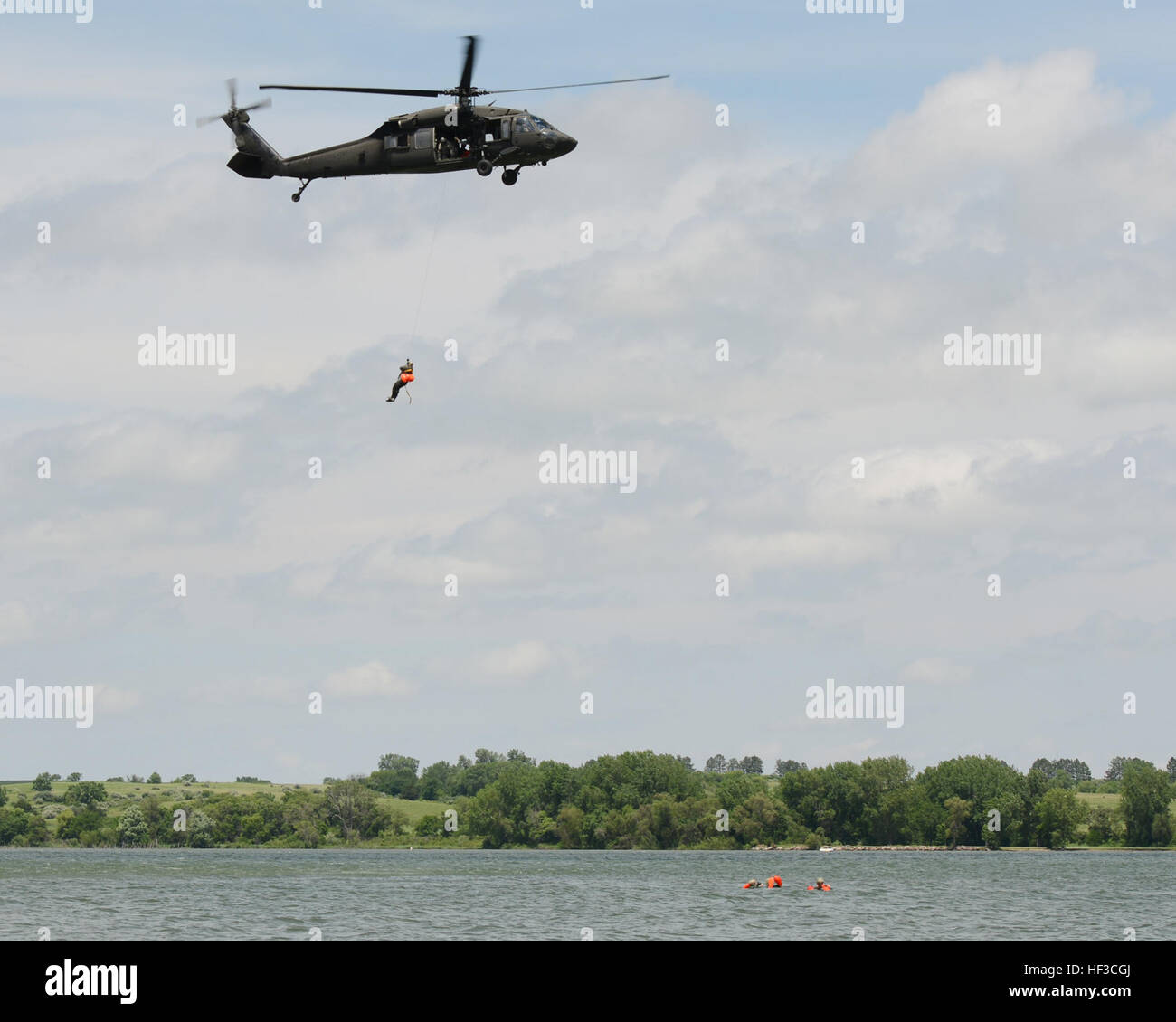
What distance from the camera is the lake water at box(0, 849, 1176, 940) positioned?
75.2 meters

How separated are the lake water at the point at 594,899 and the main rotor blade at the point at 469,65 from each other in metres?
40.9

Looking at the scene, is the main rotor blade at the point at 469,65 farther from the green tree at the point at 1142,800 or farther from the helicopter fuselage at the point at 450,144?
the green tree at the point at 1142,800

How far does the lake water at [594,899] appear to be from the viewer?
75.2m

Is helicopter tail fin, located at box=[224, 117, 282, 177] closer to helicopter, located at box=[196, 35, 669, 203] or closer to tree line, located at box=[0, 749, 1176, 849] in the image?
helicopter, located at box=[196, 35, 669, 203]

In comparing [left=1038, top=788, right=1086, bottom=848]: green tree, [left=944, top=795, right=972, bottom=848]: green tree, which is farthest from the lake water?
[left=944, top=795, right=972, bottom=848]: green tree

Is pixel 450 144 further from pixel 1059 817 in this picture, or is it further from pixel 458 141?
pixel 1059 817

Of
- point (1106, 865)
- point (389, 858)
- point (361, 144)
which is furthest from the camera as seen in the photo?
point (389, 858)

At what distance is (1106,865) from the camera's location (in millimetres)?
151000

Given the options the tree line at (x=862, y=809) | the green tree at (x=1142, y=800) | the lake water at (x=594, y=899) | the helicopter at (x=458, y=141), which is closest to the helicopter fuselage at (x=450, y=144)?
the helicopter at (x=458, y=141)
